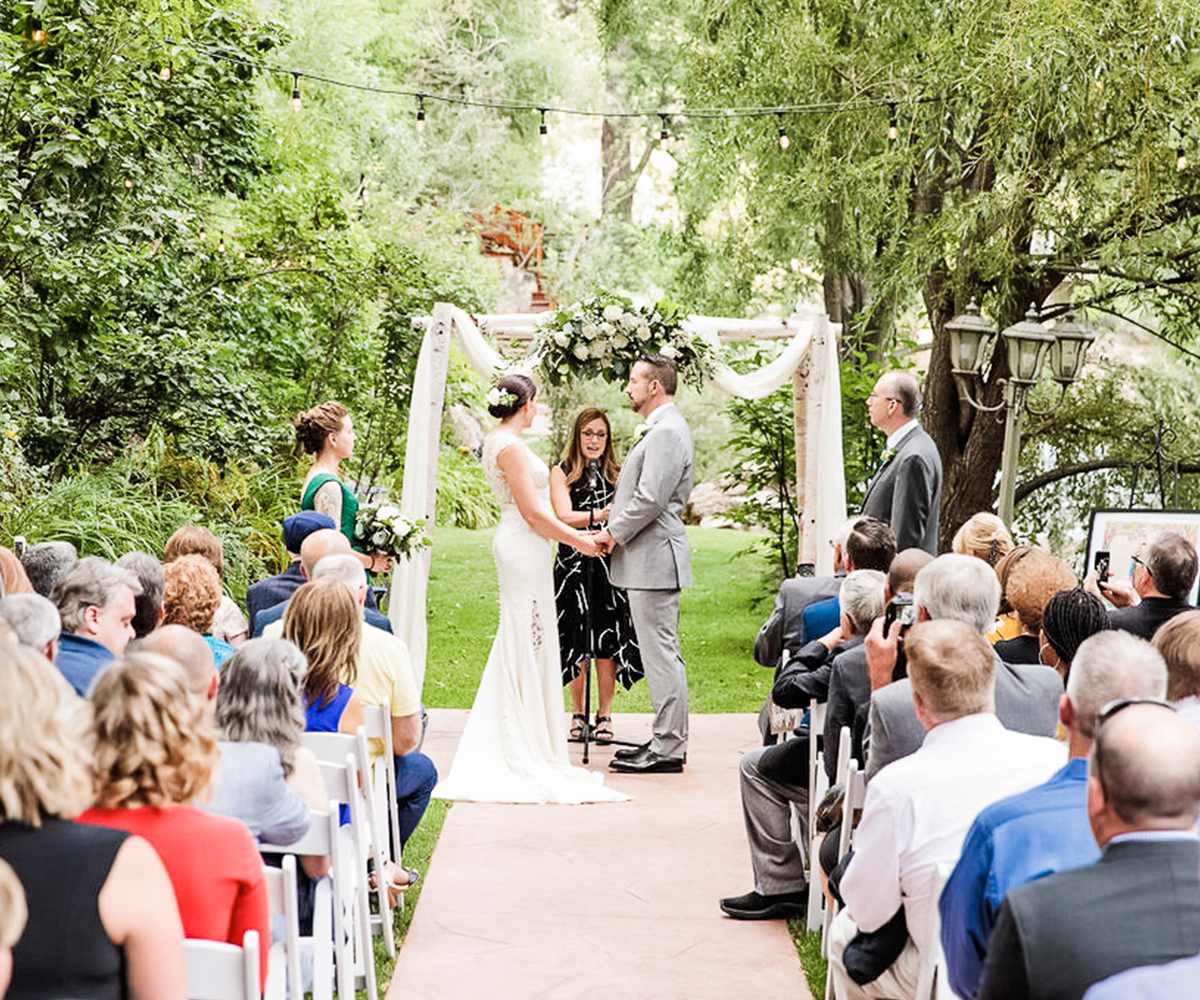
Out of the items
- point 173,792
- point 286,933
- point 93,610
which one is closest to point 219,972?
point 173,792

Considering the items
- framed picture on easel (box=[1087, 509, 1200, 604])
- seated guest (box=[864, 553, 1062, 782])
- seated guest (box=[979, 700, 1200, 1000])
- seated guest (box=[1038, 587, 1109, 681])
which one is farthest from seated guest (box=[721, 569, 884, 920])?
seated guest (box=[979, 700, 1200, 1000])

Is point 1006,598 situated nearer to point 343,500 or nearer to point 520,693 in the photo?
point 520,693

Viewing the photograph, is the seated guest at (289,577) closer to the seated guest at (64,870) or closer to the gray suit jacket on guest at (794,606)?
the gray suit jacket on guest at (794,606)

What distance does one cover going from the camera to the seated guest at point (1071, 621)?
4180 millimetres

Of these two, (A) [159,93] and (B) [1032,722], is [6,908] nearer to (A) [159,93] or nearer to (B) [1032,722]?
(B) [1032,722]

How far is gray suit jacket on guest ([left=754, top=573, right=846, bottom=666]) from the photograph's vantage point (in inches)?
225

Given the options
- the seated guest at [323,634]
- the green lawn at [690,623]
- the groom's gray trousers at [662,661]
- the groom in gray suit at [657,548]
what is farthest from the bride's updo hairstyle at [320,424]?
the green lawn at [690,623]

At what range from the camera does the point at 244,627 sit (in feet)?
18.6

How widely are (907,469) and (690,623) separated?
7.24 metres

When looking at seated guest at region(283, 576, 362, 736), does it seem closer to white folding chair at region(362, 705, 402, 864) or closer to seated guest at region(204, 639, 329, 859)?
white folding chair at region(362, 705, 402, 864)

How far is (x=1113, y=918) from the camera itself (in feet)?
7.04

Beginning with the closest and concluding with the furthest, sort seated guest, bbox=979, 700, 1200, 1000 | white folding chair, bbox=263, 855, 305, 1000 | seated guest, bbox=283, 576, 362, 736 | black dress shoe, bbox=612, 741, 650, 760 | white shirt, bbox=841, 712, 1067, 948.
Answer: seated guest, bbox=979, 700, 1200, 1000, white folding chair, bbox=263, 855, 305, 1000, white shirt, bbox=841, 712, 1067, 948, seated guest, bbox=283, 576, 362, 736, black dress shoe, bbox=612, 741, 650, 760

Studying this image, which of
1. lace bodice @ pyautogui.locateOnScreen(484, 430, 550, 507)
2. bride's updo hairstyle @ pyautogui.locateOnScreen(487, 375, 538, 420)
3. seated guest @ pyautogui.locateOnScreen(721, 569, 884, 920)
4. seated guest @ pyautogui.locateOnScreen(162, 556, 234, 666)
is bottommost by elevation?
seated guest @ pyautogui.locateOnScreen(721, 569, 884, 920)

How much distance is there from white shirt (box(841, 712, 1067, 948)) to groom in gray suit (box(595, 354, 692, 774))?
4.14 metres
